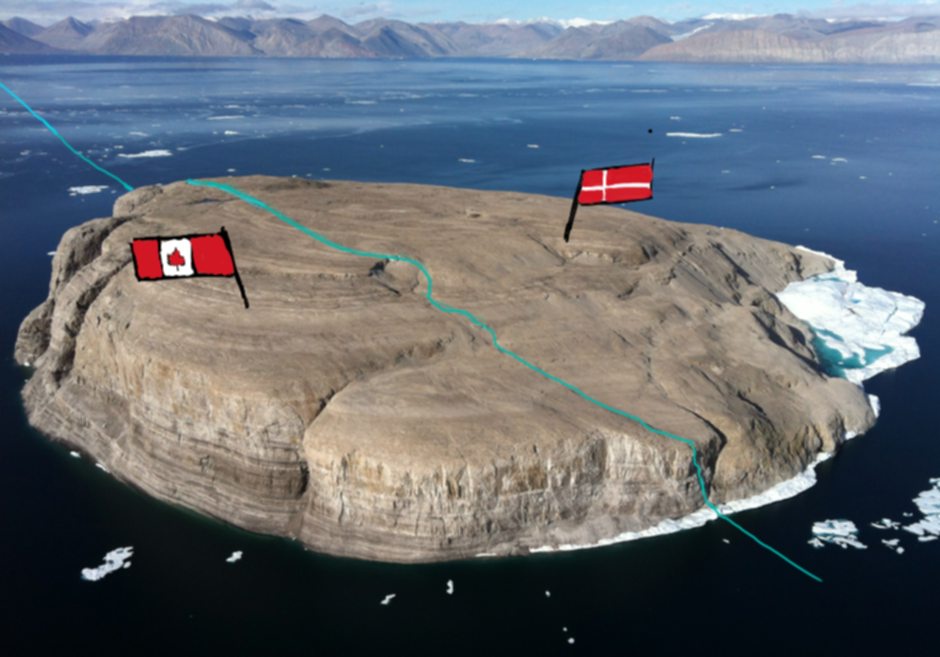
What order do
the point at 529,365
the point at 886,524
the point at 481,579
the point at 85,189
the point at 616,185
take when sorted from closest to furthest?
the point at 481,579 < the point at 886,524 < the point at 616,185 < the point at 529,365 < the point at 85,189

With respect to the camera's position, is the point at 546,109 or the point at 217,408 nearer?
the point at 217,408

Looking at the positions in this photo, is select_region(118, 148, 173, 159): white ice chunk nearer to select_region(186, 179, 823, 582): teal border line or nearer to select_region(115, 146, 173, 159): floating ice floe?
select_region(115, 146, 173, 159): floating ice floe

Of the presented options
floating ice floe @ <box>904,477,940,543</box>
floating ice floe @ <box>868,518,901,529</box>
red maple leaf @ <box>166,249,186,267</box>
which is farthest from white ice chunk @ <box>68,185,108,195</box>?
floating ice floe @ <box>904,477,940,543</box>

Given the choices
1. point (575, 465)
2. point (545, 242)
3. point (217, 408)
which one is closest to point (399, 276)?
point (545, 242)

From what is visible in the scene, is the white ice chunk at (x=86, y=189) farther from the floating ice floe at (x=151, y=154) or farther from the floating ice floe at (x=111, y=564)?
the floating ice floe at (x=111, y=564)

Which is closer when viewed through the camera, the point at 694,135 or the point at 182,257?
the point at 182,257

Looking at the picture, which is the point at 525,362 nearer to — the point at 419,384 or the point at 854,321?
the point at 419,384

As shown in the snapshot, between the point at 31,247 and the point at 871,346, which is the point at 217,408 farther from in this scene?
the point at 31,247

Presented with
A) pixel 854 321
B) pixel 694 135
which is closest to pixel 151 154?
pixel 694 135
